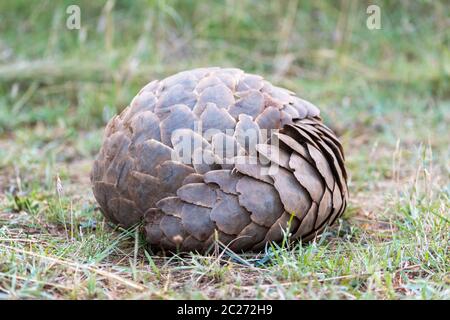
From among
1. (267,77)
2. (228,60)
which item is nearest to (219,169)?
(267,77)

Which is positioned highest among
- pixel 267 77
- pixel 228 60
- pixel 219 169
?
pixel 228 60

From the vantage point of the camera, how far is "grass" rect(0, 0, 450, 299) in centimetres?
184

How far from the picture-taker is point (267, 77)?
4578mm

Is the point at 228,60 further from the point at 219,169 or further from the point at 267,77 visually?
the point at 219,169

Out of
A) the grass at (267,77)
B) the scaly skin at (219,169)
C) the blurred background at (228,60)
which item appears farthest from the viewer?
the blurred background at (228,60)

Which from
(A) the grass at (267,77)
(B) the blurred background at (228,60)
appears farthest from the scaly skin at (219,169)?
(B) the blurred background at (228,60)

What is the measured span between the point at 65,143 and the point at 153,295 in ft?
7.50

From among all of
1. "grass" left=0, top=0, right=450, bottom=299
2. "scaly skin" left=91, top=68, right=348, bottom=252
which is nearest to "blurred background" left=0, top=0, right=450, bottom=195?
"grass" left=0, top=0, right=450, bottom=299

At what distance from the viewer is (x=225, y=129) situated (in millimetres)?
2037

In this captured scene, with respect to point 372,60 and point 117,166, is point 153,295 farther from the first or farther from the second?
point 372,60

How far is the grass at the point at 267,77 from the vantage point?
1844 mm

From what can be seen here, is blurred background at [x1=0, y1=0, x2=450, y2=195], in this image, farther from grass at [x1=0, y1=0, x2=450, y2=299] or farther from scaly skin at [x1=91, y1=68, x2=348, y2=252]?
scaly skin at [x1=91, y1=68, x2=348, y2=252]

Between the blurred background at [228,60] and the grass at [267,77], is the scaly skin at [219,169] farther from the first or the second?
the blurred background at [228,60]
